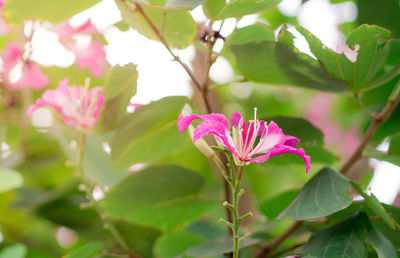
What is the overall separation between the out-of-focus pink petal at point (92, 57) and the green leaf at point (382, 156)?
32.4 inches

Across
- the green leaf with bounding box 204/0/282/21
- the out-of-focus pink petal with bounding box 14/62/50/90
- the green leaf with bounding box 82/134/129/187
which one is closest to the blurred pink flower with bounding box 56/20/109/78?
the out-of-focus pink petal with bounding box 14/62/50/90

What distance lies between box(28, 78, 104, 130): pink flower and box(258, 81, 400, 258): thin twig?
1.28 feet

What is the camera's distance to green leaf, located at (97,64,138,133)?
646 mm

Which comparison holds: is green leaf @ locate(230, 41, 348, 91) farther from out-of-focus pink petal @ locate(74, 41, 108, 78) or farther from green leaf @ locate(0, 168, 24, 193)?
out-of-focus pink petal @ locate(74, 41, 108, 78)

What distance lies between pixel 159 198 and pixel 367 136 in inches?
15.1

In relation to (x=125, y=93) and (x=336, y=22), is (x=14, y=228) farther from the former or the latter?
(x=336, y=22)

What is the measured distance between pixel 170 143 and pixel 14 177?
309 millimetres

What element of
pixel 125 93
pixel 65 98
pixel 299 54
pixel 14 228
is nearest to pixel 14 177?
pixel 65 98

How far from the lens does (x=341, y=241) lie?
1.91ft

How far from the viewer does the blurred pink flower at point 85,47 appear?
3.87ft

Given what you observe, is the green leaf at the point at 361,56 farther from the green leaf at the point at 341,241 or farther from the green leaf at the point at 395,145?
the green leaf at the point at 341,241

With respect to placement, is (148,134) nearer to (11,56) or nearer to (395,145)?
(395,145)

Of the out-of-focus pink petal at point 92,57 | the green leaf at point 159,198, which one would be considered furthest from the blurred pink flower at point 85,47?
the green leaf at point 159,198

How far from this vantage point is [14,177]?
0.80m
